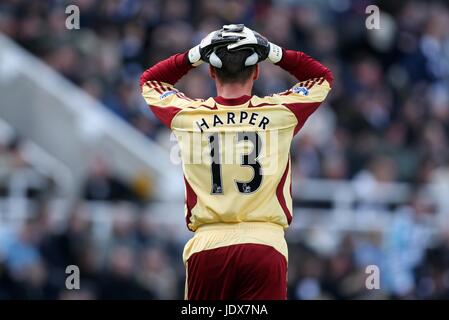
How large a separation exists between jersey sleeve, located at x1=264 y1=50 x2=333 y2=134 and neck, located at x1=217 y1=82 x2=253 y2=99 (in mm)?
148

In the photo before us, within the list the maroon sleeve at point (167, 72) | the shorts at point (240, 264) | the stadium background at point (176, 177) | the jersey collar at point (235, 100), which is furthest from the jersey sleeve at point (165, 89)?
the stadium background at point (176, 177)

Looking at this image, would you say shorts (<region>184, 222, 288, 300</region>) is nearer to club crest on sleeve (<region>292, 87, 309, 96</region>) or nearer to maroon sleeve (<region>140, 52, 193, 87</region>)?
club crest on sleeve (<region>292, 87, 309, 96</region>)

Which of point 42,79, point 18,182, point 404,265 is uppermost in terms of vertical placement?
point 42,79

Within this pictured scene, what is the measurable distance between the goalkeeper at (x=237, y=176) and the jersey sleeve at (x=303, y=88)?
0.04 ft

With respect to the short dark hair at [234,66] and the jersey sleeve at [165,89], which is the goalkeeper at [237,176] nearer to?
the short dark hair at [234,66]

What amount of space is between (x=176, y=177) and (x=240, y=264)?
1038cm

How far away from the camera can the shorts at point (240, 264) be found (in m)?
8.35

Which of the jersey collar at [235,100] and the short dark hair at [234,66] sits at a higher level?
the short dark hair at [234,66]

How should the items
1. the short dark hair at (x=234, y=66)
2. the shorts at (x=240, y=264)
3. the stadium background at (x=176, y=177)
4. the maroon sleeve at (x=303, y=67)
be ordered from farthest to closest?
the stadium background at (x=176, y=177) < the maroon sleeve at (x=303, y=67) < the short dark hair at (x=234, y=66) < the shorts at (x=240, y=264)

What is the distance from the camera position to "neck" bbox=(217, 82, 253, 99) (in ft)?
28.2

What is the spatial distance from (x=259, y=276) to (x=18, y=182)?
989 centimetres

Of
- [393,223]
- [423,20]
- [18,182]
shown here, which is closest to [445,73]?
[423,20]

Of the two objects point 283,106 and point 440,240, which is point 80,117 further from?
point 283,106

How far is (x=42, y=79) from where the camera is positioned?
19453mm
